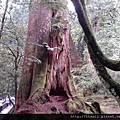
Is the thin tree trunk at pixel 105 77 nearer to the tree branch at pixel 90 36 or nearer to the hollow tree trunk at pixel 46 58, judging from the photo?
the tree branch at pixel 90 36

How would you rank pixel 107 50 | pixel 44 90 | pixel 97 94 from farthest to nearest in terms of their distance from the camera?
pixel 97 94
pixel 107 50
pixel 44 90

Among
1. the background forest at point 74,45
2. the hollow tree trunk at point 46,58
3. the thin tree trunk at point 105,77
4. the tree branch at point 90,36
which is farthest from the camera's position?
the background forest at point 74,45

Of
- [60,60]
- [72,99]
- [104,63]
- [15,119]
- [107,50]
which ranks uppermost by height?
[107,50]

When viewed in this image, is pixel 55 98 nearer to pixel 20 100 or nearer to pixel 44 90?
pixel 44 90

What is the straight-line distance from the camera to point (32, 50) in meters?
6.12

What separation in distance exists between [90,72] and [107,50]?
1333 mm

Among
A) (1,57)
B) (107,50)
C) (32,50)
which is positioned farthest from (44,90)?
(107,50)

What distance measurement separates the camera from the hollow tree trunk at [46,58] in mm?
5699

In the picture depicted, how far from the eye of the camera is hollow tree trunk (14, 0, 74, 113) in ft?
18.7

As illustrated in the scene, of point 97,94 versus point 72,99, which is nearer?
point 72,99

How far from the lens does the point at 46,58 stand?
596cm

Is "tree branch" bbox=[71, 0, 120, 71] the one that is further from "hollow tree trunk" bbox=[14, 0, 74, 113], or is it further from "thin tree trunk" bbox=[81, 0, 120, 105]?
"hollow tree trunk" bbox=[14, 0, 74, 113]

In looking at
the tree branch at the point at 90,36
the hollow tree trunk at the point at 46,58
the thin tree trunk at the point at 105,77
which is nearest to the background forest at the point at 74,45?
the hollow tree trunk at the point at 46,58

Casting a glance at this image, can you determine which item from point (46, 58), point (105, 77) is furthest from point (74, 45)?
point (105, 77)
